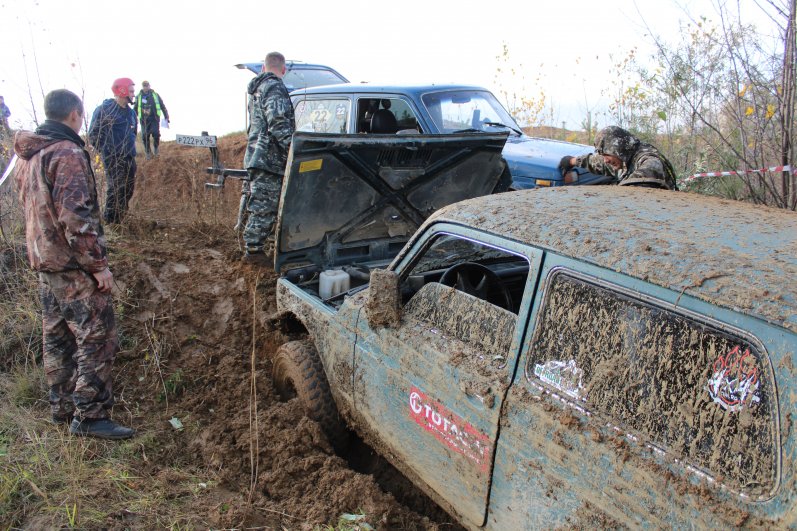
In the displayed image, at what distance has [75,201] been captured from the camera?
3158mm

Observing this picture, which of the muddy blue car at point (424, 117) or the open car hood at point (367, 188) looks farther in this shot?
the muddy blue car at point (424, 117)

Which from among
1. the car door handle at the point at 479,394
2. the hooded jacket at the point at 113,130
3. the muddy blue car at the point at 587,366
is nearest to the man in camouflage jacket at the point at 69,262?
the muddy blue car at the point at 587,366

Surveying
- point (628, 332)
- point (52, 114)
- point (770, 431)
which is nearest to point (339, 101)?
point (52, 114)

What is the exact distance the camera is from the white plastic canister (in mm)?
3846

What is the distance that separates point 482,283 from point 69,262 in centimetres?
229

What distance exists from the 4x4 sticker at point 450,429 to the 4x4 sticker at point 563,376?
0.33m

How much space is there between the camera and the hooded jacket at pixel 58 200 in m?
3.15

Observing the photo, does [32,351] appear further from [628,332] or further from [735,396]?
[735,396]

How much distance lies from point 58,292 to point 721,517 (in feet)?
10.9

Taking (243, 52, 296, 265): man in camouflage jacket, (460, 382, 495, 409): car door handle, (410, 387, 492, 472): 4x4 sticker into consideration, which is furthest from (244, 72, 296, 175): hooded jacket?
(460, 382, 495, 409): car door handle

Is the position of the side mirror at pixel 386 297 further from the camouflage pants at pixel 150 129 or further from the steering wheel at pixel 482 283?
the camouflage pants at pixel 150 129

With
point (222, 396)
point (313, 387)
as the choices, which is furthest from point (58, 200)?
point (313, 387)

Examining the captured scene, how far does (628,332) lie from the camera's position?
1887 mm

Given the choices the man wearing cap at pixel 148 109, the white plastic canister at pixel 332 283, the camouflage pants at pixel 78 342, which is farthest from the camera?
the man wearing cap at pixel 148 109
